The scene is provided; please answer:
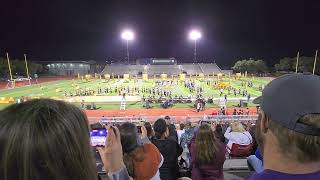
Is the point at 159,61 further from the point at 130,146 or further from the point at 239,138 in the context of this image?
the point at 130,146

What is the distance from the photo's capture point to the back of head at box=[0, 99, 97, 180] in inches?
55.6

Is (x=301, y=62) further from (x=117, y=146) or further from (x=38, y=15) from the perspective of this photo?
(x=117, y=146)

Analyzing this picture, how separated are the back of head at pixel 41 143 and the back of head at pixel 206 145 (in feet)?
12.0

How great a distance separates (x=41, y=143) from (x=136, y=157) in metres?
2.95

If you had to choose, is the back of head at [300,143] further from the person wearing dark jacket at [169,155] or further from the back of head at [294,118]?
the person wearing dark jacket at [169,155]

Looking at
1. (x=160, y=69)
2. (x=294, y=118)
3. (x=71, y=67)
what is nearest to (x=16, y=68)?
(x=71, y=67)

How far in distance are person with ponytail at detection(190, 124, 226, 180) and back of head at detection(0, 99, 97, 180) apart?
3685 millimetres

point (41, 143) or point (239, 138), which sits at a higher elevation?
point (41, 143)

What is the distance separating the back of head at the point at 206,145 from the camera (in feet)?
16.8

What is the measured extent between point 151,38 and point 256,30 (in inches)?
1092

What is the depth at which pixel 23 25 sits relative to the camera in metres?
92.9

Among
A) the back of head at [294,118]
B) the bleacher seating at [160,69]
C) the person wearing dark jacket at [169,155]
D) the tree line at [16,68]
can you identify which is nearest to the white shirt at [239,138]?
the person wearing dark jacket at [169,155]

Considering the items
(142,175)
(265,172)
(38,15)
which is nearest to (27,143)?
(265,172)

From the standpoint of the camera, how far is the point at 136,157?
14.2 feet
